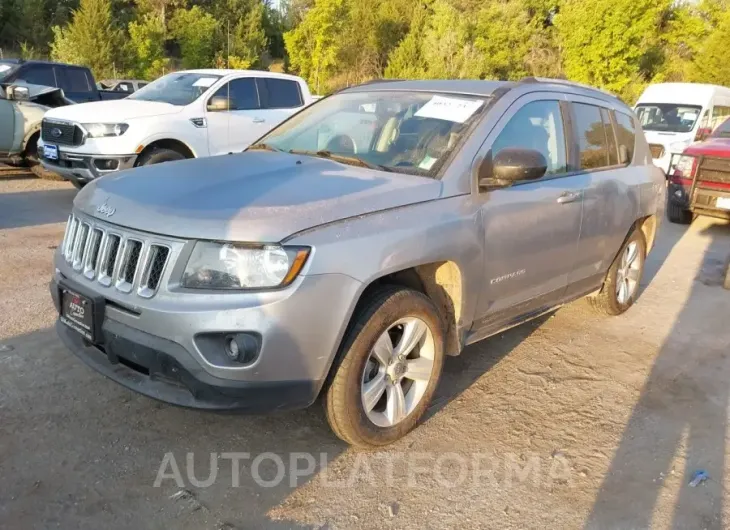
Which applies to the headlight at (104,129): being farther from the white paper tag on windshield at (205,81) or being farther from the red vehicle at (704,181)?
the red vehicle at (704,181)

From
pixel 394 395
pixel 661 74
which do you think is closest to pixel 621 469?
pixel 394 395

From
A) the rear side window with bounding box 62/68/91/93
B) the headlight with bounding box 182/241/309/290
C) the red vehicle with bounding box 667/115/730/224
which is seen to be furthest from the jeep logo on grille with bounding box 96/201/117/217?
the rear side window with bounding box 62/68/91/93

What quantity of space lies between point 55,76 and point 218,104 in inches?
222

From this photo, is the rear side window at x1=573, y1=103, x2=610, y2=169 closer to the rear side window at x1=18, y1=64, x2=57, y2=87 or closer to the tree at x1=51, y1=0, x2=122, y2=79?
the rear side window at x1=18, y1=64, x2=57, y2=87

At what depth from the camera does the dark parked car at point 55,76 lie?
11.8 meters

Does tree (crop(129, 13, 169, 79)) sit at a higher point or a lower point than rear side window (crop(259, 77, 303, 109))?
higher

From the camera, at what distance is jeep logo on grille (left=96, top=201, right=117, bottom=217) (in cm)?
290

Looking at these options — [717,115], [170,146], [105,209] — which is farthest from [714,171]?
[105,209]

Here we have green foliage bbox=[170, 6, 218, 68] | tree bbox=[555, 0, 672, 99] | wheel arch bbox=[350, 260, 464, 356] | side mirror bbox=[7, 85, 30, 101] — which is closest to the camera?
wheel arch bbox=[350, 260, 464, 356]

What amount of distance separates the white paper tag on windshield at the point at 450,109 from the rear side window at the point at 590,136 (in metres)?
1.03

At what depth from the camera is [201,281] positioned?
260cm

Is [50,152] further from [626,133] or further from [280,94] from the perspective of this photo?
[626,133]

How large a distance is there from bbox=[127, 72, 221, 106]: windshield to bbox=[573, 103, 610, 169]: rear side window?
→ 5.73m

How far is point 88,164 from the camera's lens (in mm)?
7762
